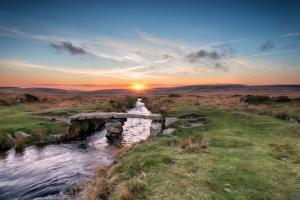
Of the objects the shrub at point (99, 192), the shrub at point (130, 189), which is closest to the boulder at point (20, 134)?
the shrub at point (99, 192)

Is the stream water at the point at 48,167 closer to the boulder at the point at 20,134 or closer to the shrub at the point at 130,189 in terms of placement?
the boulder at the point at 20,134

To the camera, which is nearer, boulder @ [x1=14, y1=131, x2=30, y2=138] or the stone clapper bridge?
boulder @ [x1=14, y1=131, x2=30, y2=138]

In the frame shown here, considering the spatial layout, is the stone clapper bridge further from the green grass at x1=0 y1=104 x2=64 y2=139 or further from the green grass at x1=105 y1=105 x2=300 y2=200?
the green grass at x1=105 y1=105 x2=300 y2=200

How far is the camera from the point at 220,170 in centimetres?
1212

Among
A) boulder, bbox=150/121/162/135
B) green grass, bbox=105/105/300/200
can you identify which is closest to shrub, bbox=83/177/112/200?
green grass, bbox=105/105/300/200

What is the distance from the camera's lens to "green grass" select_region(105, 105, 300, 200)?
1013 cm

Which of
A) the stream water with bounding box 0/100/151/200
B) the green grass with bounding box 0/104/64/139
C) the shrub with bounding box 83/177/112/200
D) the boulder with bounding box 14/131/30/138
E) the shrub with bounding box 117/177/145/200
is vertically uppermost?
the shrub with bounding box 117/177/145/200

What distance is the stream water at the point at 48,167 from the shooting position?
52.0ft

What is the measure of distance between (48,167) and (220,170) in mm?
14996

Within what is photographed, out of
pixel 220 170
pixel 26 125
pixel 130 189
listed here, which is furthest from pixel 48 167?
pixel 220 170

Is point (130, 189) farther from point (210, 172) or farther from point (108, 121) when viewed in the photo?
point (108, 121)

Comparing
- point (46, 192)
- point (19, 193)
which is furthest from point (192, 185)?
point (19, 193)

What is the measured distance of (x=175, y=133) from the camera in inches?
986

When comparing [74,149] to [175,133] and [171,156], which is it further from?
[171,156]
